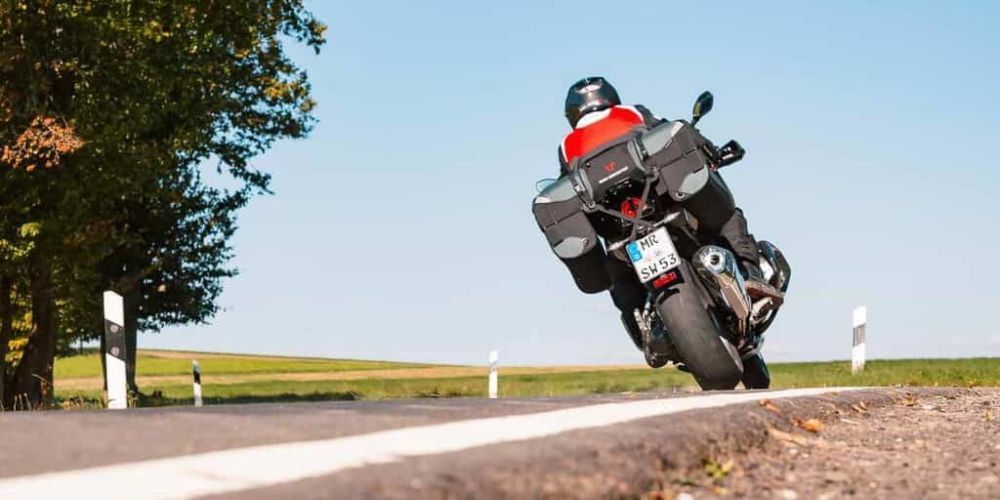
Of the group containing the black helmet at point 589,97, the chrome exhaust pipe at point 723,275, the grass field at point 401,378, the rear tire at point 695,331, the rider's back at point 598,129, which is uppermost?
the black helmet at point 589,97

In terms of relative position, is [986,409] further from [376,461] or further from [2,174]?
[2,174]

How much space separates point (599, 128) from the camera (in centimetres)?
868

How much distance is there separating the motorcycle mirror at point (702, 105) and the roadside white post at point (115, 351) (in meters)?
6.26

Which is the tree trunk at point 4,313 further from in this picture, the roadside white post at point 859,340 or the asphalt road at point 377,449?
the asphalt road at point 377,449

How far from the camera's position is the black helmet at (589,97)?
890 cm

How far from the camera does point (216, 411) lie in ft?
17.3

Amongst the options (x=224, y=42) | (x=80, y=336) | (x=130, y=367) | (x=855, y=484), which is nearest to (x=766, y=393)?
(x=855, y=484)

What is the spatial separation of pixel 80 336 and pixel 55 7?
812 inches

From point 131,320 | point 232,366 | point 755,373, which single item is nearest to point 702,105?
point 755,373

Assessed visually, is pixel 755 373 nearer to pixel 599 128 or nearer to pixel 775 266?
pixel 775 266

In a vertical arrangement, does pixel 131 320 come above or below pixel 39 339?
above

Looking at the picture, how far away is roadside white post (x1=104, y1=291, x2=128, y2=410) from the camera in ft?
39.2

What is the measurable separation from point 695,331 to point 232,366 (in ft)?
152

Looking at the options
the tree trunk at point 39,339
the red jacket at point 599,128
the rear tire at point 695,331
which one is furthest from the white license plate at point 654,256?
the tree trunk at point 39,339
